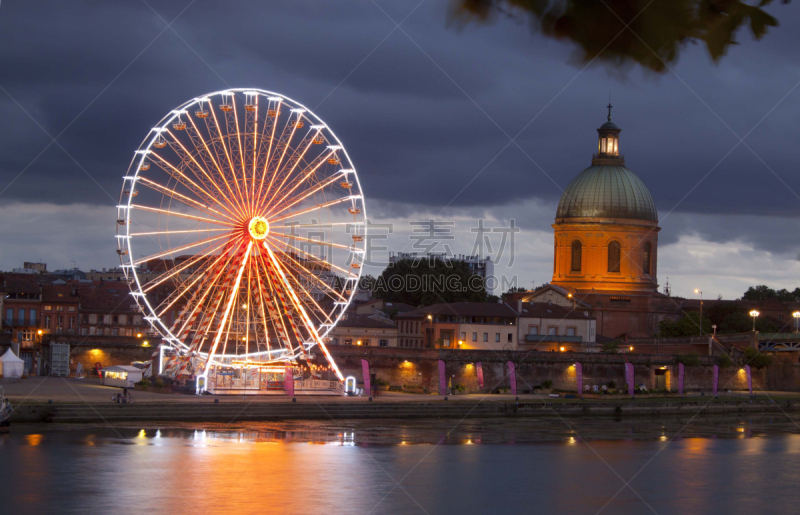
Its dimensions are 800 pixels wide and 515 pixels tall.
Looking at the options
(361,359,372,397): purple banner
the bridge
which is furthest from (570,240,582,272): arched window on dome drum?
(361,359,372,397): purple banner

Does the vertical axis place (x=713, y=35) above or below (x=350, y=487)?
above

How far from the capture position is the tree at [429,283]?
12156 cm

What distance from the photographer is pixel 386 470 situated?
37.8m

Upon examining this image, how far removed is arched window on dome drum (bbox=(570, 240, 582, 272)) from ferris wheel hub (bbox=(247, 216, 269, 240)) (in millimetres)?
56536

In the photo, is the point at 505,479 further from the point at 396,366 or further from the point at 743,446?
the point at 396,366

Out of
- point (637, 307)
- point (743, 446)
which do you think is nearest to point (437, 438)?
point (743, 446)

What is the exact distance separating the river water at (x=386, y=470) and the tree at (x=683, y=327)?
44.6 metres

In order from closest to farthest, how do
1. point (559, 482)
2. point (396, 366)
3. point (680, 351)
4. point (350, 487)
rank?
point (350, 487) < point (559, 482) < point (396, 366) < point (680, 351)

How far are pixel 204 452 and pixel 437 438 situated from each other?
493 inches

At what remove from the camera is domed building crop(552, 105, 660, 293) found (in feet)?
332

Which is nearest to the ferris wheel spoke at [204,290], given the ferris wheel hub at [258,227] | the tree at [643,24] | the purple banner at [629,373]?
the ferris wheel hub at [258,227]

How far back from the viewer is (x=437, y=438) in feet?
161

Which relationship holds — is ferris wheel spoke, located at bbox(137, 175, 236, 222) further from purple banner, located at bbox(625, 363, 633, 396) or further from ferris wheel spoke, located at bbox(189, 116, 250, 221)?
purple banner, located at bbox(625, 363, 633, 396)

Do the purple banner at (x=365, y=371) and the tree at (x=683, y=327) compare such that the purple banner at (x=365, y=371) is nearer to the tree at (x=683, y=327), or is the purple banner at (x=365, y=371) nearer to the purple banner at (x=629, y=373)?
the purple banner at (x=629, y=373)
